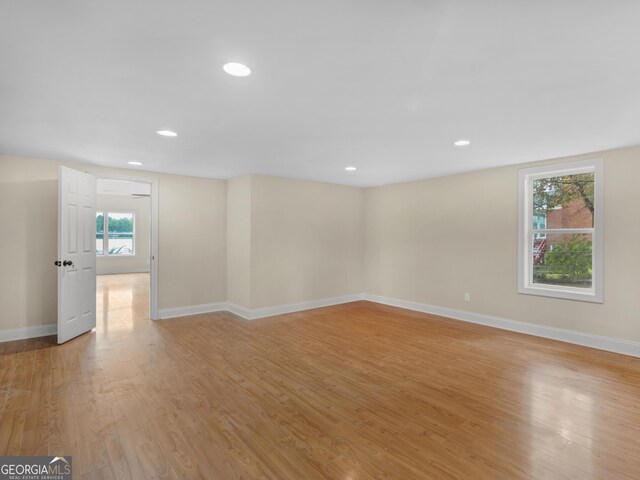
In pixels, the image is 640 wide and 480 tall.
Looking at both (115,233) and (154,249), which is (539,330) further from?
(115,233)

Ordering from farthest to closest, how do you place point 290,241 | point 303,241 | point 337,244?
point 337,244 → point 303,241 → point 290,241

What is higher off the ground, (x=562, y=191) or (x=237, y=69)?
(x=237, y=69)

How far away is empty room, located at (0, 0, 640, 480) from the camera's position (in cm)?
179

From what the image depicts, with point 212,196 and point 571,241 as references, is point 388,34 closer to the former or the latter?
point 571,241

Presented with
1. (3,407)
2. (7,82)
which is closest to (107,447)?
(3,407)

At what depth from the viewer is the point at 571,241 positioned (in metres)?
4.31

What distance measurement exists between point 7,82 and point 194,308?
4.04m

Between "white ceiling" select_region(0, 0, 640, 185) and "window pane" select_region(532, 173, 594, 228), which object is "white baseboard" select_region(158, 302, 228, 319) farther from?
"window pane" select_region(532, 173, 594, 228)

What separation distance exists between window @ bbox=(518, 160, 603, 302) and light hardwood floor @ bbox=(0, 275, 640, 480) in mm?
833

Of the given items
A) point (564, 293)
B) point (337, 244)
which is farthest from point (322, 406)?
point (337, 244)

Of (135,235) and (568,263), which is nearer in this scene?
(568,263)

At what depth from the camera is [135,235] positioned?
11.5 m

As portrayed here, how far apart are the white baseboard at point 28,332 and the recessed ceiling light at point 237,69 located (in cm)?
444

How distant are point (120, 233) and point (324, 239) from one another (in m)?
8.65
